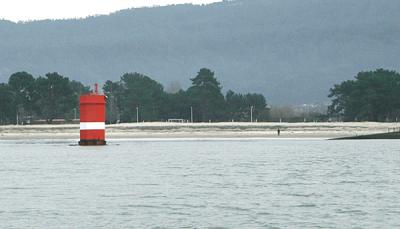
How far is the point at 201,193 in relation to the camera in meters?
40.1

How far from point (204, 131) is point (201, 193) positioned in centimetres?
9988

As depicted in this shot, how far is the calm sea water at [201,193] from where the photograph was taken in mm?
31547

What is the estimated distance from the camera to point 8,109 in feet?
601

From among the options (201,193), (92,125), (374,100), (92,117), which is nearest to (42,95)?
(374,100)

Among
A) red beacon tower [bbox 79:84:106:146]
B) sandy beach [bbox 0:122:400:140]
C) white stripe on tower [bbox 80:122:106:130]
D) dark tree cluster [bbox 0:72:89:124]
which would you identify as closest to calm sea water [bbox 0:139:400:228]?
red beacon tower [bbox 79:84:106:146]

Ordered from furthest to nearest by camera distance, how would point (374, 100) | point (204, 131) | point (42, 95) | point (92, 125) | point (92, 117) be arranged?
point (42, 95) → point (374, 100) → point (204, 131) → point (92, 125) → point (92, 117)

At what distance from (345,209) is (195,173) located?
1875 centimetres

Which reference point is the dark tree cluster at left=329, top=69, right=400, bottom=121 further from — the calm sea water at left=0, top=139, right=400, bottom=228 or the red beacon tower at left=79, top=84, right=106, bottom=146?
the calm sea water at left=0, top=139, right=400, bottom=228

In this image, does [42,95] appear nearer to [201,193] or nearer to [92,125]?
[92,125]

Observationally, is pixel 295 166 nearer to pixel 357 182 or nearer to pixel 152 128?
pixel 357 182

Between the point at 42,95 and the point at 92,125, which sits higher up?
the point at 42,95

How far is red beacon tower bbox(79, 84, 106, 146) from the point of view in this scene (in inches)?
3253

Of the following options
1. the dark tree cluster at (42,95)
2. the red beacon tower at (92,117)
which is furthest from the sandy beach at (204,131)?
the red beacon tower at (92,117)

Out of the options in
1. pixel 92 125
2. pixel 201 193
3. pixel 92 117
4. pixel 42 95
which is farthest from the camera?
pixel 42 95
